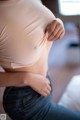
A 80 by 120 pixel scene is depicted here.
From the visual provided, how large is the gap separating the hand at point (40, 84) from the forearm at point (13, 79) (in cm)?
2

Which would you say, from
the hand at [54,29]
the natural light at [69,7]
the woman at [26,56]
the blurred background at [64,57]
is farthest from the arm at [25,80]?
the natural light at [69,7]

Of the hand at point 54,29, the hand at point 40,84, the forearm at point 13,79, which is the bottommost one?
the hand at point 40,84

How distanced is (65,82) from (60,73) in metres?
0.19

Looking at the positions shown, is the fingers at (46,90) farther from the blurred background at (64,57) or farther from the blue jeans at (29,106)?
the blurred background at (64,57)

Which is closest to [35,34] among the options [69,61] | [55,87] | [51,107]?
[51,107]

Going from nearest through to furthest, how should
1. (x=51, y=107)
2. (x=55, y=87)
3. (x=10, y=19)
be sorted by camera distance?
(x=10, y=19), (x=51, y=107), (x=55, y=87)

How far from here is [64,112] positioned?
3.37 ft

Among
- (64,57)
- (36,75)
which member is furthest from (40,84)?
(64,57)

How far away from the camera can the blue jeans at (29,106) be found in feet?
3.06

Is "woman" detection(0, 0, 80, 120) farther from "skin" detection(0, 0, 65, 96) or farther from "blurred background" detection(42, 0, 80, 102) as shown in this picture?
"blurred background" detection(42, 0, 80, 102)

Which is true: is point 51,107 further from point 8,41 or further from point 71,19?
point 71,19

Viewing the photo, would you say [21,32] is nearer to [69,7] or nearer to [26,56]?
[26,56]

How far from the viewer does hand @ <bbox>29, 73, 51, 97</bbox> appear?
3.03 feet

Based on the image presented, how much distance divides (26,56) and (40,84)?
0.40ft
